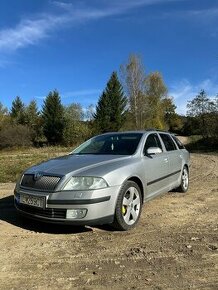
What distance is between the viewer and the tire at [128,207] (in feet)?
19.2

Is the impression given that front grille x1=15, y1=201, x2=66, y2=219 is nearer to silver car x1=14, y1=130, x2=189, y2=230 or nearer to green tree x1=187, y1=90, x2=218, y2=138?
silver car x1=14, y1=130, x2=189, y2=230

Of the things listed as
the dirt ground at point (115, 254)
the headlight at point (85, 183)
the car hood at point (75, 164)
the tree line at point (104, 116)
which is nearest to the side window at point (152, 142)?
the car hood at point (75, 164)

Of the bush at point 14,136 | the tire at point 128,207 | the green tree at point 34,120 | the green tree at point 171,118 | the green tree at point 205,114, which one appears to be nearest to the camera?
the tire at point 128,207

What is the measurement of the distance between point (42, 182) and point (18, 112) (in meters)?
63.0

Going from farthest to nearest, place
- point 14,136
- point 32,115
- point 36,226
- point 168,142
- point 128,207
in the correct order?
point 32,115
point 14,136
point 168,142
point 36,226
point 128,207

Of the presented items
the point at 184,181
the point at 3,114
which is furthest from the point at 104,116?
the point at 184,181

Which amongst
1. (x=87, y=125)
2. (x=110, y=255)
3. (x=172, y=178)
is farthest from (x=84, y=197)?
(x=87, y=125)

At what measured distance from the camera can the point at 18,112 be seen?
6681cm

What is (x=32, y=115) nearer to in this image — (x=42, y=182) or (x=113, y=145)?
(x=113, y=145)

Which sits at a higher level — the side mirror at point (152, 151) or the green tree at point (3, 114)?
the green tree at point (3, 114)

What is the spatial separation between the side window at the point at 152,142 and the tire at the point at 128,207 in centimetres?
103

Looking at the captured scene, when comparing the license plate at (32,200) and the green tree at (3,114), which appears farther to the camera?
the green tree at (3,114)

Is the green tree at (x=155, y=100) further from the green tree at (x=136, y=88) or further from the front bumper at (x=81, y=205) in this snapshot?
the front bumper at (x=81, y=205)

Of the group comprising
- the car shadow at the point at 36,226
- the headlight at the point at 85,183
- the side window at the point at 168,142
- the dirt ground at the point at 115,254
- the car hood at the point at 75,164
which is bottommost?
the dirt ground at the point at 115,254
